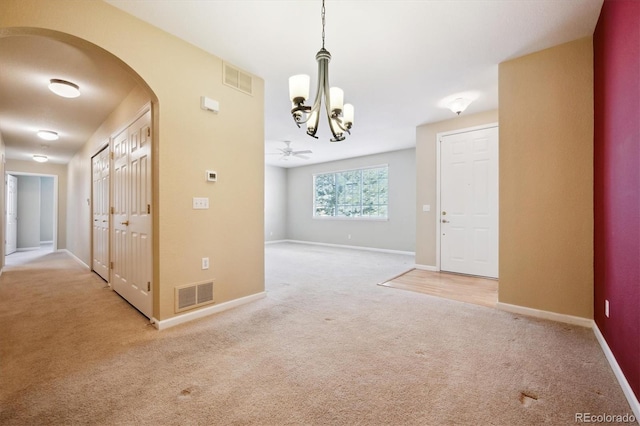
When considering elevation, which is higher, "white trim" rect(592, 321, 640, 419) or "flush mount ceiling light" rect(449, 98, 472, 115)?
"flush mount ceiling light" rect(449, 98, 472, 115)

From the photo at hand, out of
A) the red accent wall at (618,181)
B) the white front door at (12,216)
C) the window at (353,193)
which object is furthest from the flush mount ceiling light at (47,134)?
the red accent wall at (618,181)

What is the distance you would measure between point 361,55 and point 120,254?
12.6 feet

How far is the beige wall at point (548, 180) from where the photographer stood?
2574 mm

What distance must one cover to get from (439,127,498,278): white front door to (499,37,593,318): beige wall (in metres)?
1.61

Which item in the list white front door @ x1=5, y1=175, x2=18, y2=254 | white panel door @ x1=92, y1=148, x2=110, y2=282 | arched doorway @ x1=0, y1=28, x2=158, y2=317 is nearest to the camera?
arched doorway @ x1=0, y1=28, x2=158, y2=317

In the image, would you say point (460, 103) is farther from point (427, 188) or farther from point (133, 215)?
point (133, 215)

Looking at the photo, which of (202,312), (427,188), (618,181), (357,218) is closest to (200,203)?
(202,312)

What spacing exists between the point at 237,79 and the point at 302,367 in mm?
2983

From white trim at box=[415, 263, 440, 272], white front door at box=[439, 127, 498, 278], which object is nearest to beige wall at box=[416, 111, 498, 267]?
white trim at box=[415, 263, 440, 272]

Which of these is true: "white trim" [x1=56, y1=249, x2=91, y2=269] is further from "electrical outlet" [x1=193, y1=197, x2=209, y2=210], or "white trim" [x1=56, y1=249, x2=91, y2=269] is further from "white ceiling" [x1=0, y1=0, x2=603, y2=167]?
"electrical outlet" [x1=193, y1=197, x2=209, y2=210]

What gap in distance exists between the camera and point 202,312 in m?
2.79

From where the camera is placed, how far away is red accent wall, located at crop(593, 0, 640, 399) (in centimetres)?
152

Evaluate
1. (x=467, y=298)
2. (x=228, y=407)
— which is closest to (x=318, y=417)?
(x=228, y=407)

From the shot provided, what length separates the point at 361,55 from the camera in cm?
292
